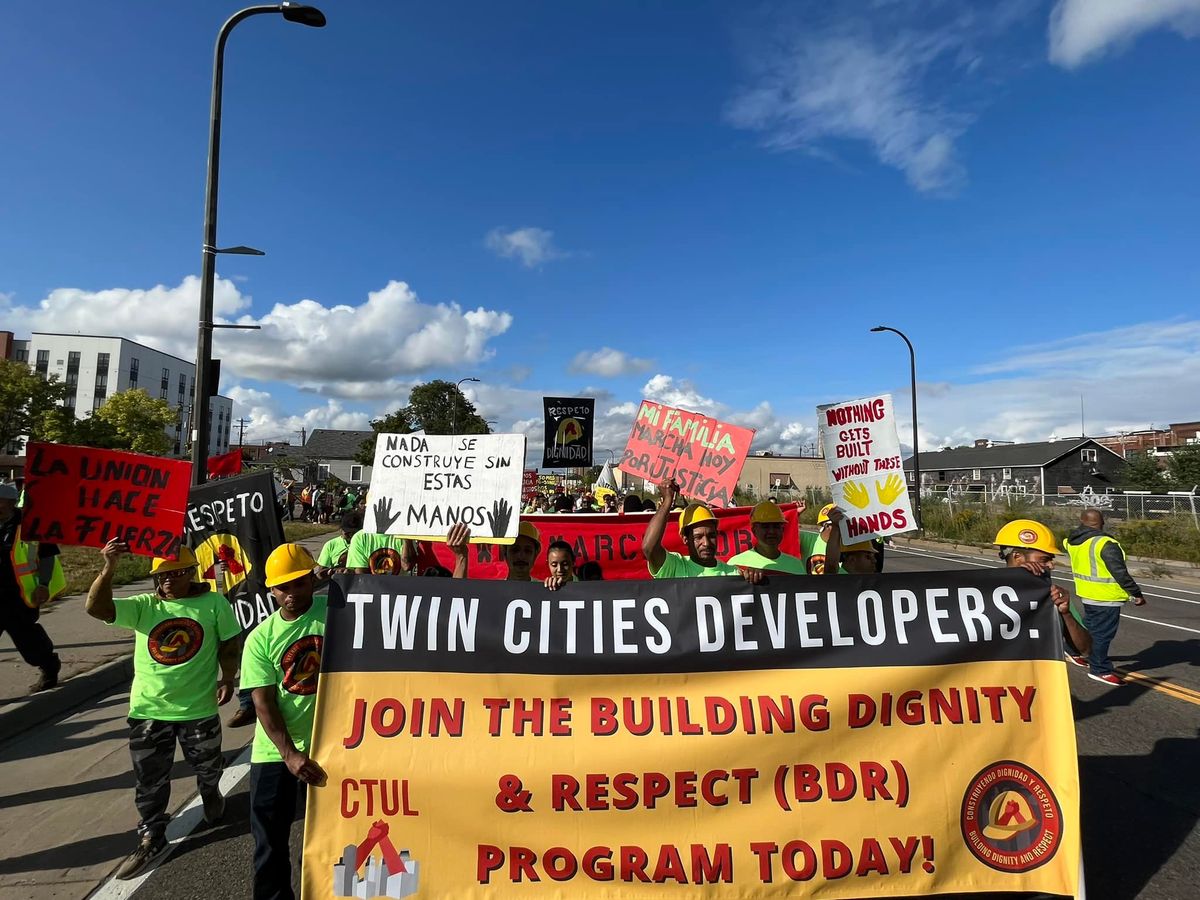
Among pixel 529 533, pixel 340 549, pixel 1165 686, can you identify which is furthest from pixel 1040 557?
pixel 340 549

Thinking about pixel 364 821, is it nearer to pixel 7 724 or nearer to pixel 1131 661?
pixel 7 724

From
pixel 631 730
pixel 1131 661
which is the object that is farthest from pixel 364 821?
pixel 1131 661

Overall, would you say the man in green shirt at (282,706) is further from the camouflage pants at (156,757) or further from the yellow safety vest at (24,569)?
the yellow safety vest at (24,569)

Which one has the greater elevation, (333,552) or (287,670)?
(333,552)

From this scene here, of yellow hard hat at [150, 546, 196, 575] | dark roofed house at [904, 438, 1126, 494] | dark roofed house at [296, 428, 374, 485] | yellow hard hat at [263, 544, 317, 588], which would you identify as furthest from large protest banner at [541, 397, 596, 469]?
dark roofed house at [296, 428, 374, 485]

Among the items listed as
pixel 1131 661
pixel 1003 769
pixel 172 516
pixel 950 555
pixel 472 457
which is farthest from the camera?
pixel 950 555

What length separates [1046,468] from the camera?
177 feet

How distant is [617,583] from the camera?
3.29 meters

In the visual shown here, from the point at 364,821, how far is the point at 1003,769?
114 inches

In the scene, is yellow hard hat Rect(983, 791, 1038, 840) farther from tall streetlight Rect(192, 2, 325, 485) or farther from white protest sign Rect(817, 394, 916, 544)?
tall streetlight Rect(192, 2, 325, 485)

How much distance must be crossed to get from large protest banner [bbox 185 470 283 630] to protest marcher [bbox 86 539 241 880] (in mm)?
1885

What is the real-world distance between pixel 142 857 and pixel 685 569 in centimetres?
329

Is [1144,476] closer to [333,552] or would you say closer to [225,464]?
[225,464]

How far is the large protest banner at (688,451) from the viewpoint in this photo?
5.51 metres
